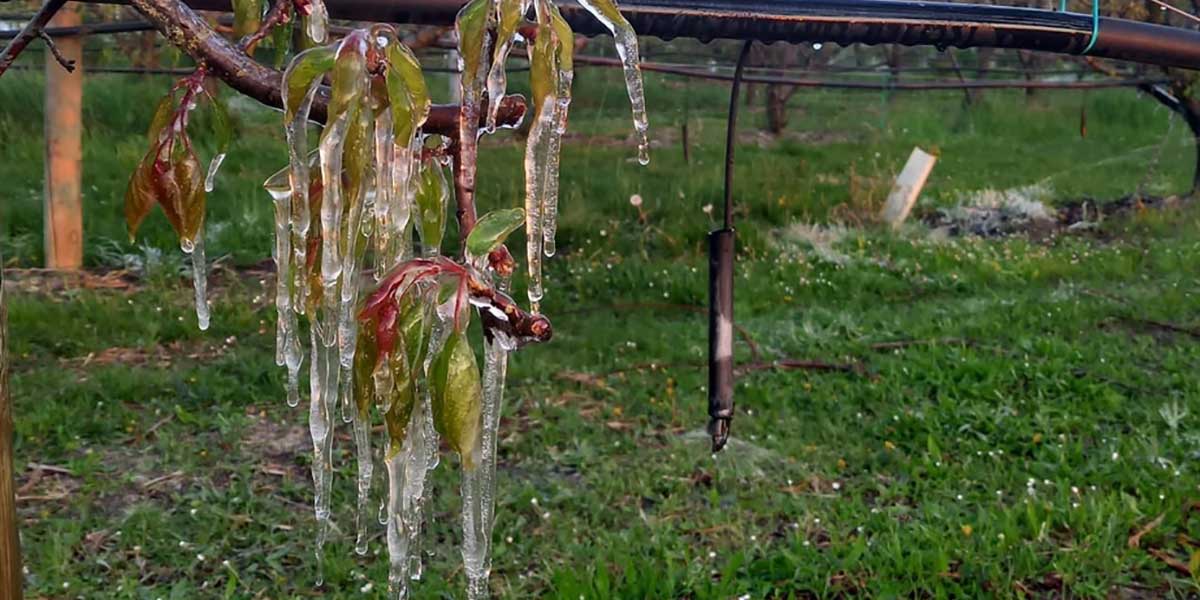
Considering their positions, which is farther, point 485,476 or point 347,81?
point 485,476

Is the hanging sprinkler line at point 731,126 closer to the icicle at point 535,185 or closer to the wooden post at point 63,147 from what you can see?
the icicle at point 535,185

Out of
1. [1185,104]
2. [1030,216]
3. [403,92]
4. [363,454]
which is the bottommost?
[1030,216]

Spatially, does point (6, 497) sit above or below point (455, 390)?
below

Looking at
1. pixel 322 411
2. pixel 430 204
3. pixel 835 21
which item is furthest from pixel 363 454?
pixel 835 21

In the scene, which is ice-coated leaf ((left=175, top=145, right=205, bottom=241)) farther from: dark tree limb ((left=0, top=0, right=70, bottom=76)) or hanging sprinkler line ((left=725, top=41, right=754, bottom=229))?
hanging sprinkler line ((left=725, top=41, right=754, bottom=229))

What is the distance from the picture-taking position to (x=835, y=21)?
1018mm

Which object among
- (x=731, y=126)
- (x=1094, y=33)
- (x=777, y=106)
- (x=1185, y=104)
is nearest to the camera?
(x=1094, y=33)

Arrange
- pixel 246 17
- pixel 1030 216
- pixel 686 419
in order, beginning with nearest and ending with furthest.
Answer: pixel 246 17 → pixel 686 419 → pixel 1030 216

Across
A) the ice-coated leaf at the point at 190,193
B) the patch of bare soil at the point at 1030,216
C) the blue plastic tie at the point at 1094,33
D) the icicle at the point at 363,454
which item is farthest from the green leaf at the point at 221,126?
the patch of bare soil at the point at 1030,216

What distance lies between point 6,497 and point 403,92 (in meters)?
0.55

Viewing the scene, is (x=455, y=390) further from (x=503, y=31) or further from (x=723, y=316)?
(x=723, y=316)

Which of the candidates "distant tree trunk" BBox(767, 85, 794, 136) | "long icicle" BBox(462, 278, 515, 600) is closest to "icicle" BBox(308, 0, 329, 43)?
"long icicle" BBox(462, 278, 515, 600)

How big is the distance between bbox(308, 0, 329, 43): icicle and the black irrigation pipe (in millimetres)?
128

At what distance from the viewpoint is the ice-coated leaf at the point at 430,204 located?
80 centimetres
